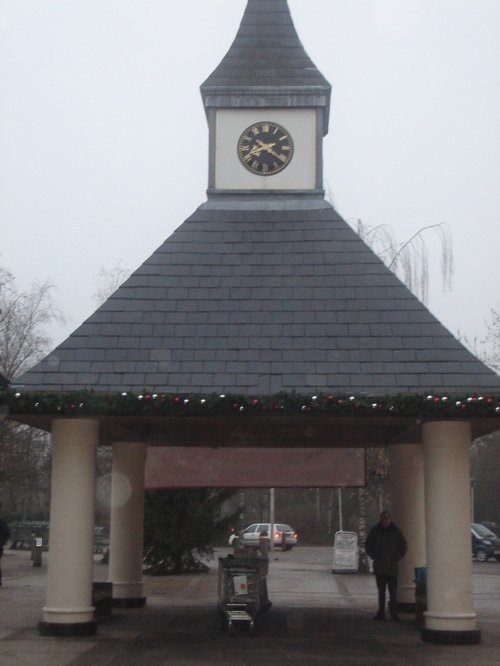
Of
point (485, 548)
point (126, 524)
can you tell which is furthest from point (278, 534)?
point (126, 524)

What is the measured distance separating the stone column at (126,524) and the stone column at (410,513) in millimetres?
4483

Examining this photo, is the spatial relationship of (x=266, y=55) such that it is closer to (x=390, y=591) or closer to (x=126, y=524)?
(x=126, y=524)

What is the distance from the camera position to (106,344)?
14008 millimetres

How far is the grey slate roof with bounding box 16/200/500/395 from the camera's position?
43.9 feet

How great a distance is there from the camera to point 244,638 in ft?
45.4

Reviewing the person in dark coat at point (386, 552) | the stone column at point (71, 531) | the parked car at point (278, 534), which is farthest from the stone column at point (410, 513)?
the parked car at point (278, 534)

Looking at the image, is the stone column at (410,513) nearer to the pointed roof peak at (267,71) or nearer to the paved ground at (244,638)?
the paved ground at (244,638)

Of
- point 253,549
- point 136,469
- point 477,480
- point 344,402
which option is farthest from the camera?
point 477,480

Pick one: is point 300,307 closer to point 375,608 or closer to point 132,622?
point 132,622

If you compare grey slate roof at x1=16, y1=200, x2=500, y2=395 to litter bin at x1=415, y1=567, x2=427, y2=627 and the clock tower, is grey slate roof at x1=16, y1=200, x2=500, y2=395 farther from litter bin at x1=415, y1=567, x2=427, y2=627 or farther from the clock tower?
litter bin at x1=415, y1=567, x2=427, y2=627

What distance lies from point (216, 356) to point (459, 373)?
10.3 ft

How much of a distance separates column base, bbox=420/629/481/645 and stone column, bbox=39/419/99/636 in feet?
14.2

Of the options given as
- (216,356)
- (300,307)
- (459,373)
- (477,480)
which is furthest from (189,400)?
(477,480)

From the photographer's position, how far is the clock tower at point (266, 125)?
1669 cm
